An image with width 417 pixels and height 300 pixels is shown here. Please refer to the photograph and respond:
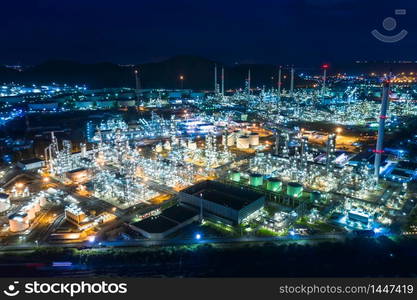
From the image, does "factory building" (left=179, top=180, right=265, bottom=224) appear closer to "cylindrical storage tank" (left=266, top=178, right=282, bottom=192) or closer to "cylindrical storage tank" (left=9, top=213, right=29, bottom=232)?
"cylindrical storage tank" (left=266, top=178, right=282, bottom=192)

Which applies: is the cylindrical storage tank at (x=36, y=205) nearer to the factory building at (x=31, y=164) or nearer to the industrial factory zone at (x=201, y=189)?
the industrial factory zone at (x=201, y=189)

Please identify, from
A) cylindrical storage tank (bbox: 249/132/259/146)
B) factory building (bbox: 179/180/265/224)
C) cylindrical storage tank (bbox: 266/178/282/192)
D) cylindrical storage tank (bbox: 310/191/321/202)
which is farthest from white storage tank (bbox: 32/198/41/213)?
cylindrical storage tank (bbox: 249/132/259/146)

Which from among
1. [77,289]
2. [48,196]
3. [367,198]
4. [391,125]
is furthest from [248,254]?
[391,125]

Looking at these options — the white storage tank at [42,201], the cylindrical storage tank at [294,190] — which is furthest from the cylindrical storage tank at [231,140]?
the white storage tank at [42,201]

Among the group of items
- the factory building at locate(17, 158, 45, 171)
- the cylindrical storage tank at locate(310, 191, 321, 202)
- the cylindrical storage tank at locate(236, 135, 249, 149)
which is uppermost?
the cylindrical storage tank at locate(236, 135, 249, 149)

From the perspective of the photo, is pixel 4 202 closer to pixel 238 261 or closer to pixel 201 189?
pixel 201 189

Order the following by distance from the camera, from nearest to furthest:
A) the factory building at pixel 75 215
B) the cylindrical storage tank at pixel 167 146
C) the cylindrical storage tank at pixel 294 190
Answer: the factory building at pixel 75 215 < the cylindrical storage tank at pixel 294 190 < the cylindrical storage tank at pixel 167 146
